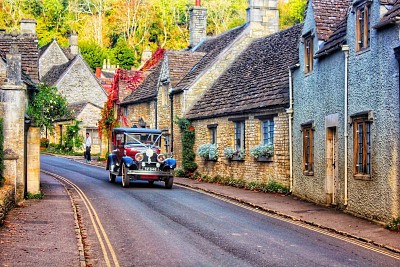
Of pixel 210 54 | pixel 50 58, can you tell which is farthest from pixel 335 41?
pixel 50 58

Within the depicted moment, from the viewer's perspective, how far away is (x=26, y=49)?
27.1 m

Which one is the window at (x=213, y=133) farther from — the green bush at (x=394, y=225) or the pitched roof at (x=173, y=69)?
the green bush at (x=394, y=225)

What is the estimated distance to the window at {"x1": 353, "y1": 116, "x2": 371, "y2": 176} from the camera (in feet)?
57.5

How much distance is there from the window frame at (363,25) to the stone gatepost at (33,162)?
448 inches

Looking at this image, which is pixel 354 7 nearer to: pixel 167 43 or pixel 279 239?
pixel 279 239

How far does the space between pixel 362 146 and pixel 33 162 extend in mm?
11318

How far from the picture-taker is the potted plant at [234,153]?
28.4 metres

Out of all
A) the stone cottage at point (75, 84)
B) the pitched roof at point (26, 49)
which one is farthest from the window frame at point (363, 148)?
the stone cottage at point (75, 84)

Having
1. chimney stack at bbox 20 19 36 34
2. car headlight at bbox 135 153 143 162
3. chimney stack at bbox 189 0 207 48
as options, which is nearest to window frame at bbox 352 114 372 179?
car headlight at bbox 135 153 143 162

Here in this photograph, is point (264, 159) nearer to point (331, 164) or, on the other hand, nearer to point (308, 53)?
point (308, 53)

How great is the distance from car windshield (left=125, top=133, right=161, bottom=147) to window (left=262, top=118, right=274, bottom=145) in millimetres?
4871

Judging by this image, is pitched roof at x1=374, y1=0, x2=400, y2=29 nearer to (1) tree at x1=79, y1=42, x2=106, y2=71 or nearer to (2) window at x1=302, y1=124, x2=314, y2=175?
(2) window at x1=302, y1=124, x2=314, y2=175

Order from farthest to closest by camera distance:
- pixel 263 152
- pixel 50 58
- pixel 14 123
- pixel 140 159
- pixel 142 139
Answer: pixel 50 58 → pixel 142 139 → pixel 140 159 → pixel 263 152 → pixel 14 123

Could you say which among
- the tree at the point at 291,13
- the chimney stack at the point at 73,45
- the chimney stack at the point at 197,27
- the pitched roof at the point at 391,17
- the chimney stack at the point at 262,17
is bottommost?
the pitched roof at the point at 391,17
